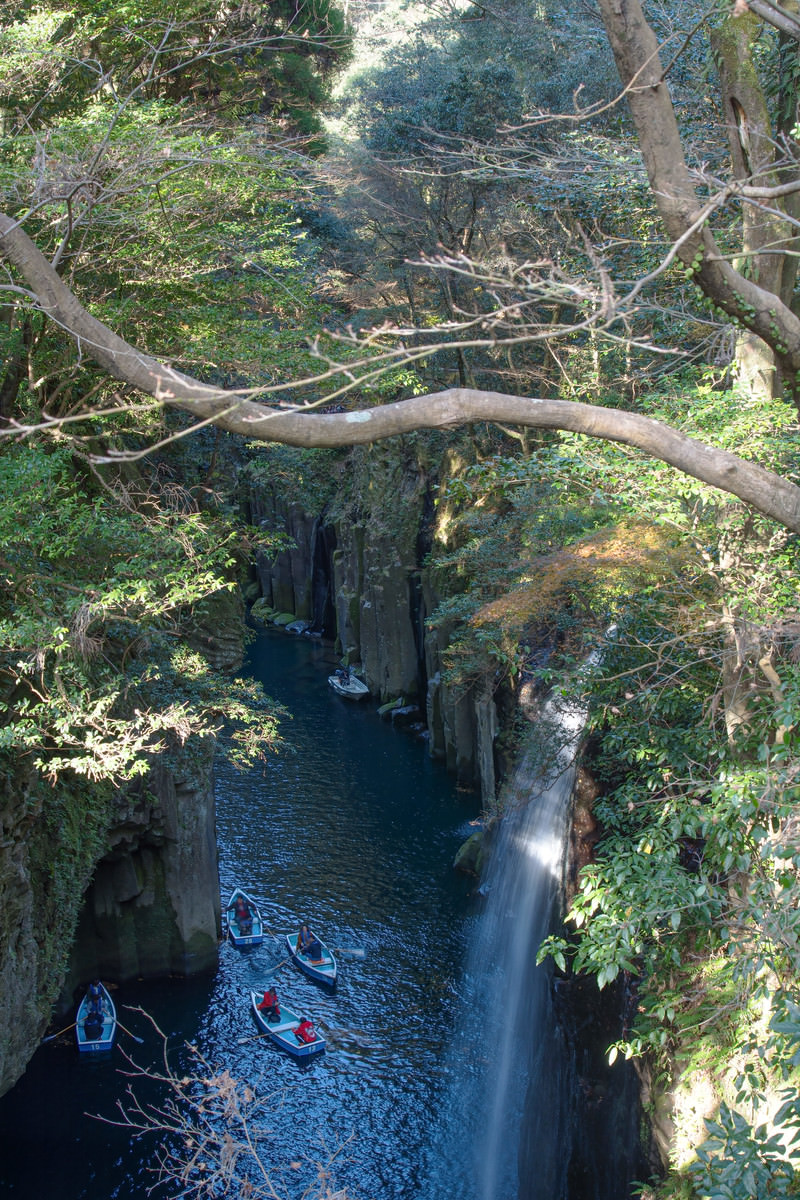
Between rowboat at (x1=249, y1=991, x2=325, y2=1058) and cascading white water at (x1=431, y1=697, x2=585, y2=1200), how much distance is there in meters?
2.17

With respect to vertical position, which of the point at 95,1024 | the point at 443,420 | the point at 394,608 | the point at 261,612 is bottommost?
the point at 95,1024

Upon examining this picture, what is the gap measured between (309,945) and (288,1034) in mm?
2011

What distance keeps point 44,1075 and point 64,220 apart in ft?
40.3

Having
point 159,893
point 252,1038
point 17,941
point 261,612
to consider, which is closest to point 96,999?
point 159,893

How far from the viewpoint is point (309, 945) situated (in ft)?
52.8

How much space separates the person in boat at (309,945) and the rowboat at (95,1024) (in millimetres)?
3251

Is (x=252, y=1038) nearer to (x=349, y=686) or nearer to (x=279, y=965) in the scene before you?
(x=279, y=965)

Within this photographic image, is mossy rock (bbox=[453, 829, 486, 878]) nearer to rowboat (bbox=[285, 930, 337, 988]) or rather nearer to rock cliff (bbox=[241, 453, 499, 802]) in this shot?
rock cliff (bbox=[241, 453, 499, 802])

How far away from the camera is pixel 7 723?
10.0m

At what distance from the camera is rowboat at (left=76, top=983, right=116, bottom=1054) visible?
14.1m

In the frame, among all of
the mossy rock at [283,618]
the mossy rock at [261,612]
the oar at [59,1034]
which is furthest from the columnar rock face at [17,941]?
the mossy rock at [261,612]

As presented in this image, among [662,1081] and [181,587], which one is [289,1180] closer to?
[662,1081]

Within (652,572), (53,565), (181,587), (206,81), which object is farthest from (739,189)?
(206,81)

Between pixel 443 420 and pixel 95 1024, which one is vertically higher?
pixel 443 420
